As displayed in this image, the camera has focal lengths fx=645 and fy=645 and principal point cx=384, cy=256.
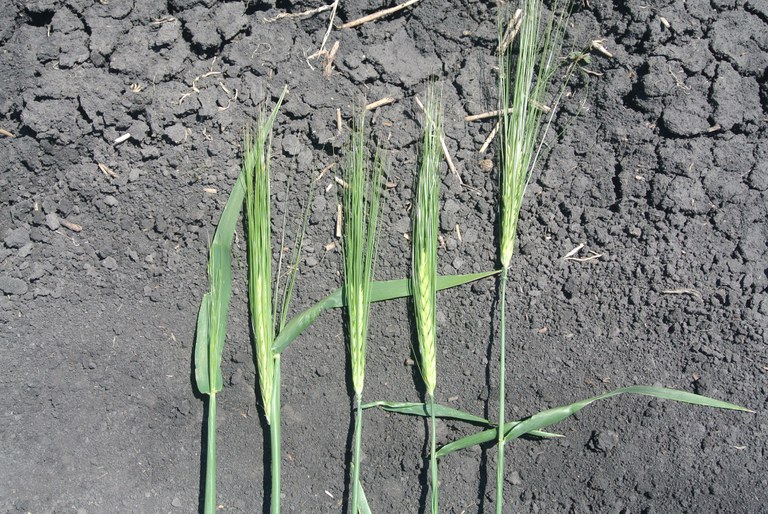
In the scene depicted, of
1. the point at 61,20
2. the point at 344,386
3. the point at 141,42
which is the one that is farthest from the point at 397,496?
the point at 61,20

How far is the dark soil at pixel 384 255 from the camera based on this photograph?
177 centimetres

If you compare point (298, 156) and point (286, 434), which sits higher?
point (298, 156)

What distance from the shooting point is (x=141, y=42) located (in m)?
1.77

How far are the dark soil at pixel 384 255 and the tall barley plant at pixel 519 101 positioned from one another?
2.0 inches

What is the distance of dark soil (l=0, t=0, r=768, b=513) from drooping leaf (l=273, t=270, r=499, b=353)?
5 cm

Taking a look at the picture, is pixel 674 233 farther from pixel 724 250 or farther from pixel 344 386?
pixel 344 386

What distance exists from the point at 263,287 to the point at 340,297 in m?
0.22

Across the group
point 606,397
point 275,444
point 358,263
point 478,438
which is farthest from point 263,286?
point 606,397

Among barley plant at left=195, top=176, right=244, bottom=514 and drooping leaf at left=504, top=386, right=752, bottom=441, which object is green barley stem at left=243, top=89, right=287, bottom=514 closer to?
barley plant at left=195, top=176, right=244, bottom=514

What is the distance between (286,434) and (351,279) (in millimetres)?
504

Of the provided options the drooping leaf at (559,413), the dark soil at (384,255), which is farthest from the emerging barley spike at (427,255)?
the drooping leaf at (559,413)

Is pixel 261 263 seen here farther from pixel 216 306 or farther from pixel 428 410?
→ pixel 428 410

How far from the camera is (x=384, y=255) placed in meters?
1.83

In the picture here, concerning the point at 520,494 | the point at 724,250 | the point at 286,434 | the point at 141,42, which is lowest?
the point at 520,494
